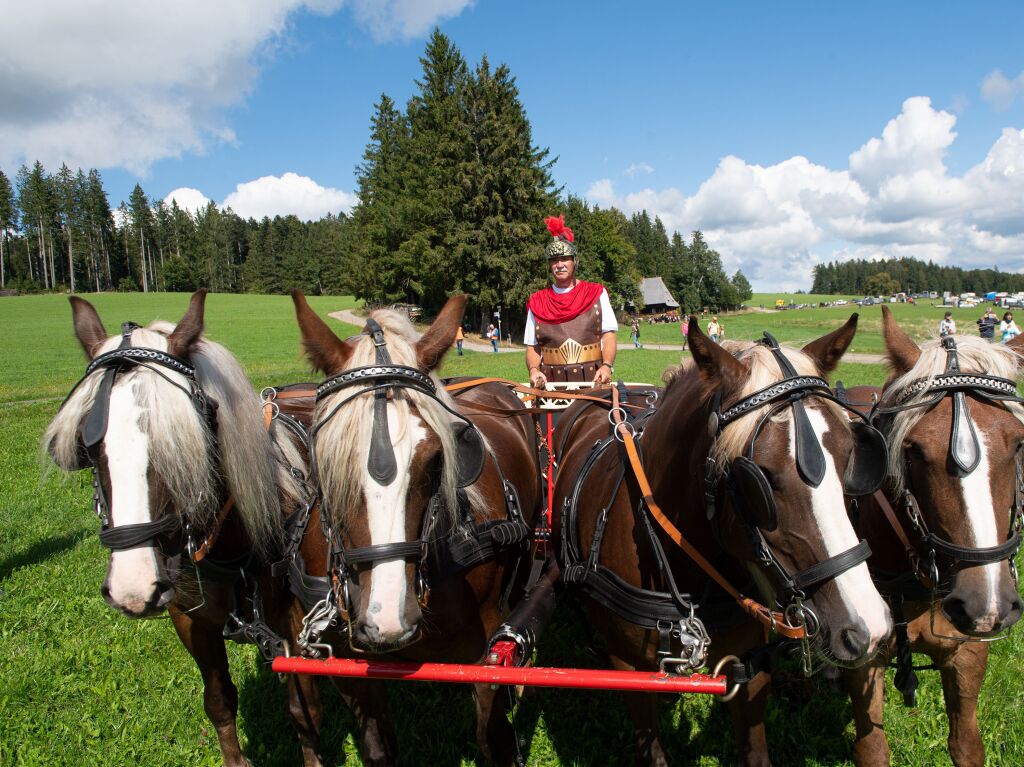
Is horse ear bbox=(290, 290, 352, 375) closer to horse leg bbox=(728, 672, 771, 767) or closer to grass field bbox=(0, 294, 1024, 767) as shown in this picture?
grass field bbox=(0, 294, 1024, 767)

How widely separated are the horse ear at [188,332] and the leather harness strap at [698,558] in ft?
6.27

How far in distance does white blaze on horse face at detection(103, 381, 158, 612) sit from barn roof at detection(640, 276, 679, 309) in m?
82.5

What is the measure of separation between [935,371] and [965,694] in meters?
1.54

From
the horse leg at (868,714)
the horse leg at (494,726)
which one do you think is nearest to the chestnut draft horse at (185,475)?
the horse leg at (494,726)

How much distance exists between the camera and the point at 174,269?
84.8m

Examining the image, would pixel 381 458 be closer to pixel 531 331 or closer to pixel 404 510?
pixel 404 510

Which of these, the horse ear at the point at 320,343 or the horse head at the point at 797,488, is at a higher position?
the horse ear at the point at 320,343

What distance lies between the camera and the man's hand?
4523mm

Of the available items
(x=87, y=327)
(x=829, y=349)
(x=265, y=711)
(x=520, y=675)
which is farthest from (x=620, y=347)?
(x=520, y=675)

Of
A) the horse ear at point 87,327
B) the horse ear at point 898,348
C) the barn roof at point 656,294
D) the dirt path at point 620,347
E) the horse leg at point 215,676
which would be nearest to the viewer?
the horse ear at point 87,327

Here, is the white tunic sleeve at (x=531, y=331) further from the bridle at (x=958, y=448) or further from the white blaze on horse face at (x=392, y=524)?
the white blaze on horse face at (x=392, y=524)

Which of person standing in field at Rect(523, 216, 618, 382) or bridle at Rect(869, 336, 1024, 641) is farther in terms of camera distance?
person standing in field at Rect(523, 216, 618, 382)

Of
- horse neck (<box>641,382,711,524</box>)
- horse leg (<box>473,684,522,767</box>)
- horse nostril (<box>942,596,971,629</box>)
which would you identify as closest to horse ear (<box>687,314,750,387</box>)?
horse neck (<box>641,382,711,524</box>)

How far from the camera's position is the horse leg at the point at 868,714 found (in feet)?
8.78
